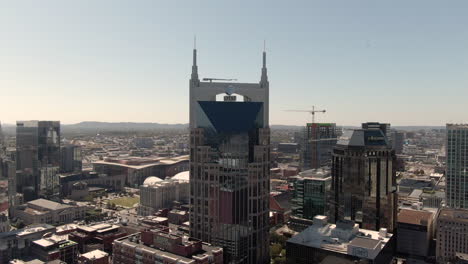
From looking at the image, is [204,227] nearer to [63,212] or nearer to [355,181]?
[355,181]

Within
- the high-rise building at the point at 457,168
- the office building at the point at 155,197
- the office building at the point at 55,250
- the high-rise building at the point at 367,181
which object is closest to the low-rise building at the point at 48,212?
the office building at the point at 155,197

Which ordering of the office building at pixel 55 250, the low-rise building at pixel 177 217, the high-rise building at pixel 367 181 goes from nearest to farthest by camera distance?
1. the office building at pixel 55 250
2. the high-rise building at pixel 367 181
3. the low-rise building at pixel 177 217

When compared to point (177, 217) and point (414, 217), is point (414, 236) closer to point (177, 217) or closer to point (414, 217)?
point (414, 217)

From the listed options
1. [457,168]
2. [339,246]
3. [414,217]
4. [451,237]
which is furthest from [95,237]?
[457,168]

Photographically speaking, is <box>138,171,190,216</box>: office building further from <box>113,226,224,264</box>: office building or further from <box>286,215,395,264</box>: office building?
<box>286,215,395,264</box>: office building

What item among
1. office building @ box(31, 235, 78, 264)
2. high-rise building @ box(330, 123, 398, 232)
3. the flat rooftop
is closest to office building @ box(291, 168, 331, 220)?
high-rise building @ box(330, 123, 398, 232)

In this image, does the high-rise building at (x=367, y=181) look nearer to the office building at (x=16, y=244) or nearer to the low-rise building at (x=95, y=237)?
the low-rise building at (x=95, y=237)
